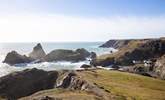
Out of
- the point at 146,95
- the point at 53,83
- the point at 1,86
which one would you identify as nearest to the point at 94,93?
the point at 146,95

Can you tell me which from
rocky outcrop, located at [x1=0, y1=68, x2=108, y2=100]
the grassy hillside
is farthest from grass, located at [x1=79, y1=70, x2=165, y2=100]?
rocky outcrop, located at [x1=0, y1=68, x2=108, y2=100]

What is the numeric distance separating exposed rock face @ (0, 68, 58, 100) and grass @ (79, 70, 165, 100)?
12612mm

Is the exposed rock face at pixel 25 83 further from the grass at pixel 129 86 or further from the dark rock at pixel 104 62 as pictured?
the dark rock at pixel 104 62

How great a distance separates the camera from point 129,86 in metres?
91.8

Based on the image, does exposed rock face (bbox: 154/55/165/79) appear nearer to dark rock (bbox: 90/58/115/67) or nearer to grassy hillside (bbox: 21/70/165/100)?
grassy hillside (bbox: 21/70/165/100)

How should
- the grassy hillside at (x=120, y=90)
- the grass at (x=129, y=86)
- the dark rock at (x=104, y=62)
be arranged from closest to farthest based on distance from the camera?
the grassy hillside at (x=120, y=90), the grass at (x=129, y=86), the dark rock at (x=104, y=62)

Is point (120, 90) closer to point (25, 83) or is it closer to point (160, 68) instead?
point (25, 83)

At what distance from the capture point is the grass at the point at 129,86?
3027 inches

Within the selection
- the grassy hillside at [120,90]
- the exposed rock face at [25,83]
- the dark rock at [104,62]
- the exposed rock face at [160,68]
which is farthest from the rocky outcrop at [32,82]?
the dark rock at [104,62]

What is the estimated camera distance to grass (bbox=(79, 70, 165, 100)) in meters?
76.9

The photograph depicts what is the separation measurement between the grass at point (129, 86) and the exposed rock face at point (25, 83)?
12612 mm

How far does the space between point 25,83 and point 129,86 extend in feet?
122

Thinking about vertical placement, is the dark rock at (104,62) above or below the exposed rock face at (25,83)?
above

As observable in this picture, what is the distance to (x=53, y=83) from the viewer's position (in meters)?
105
